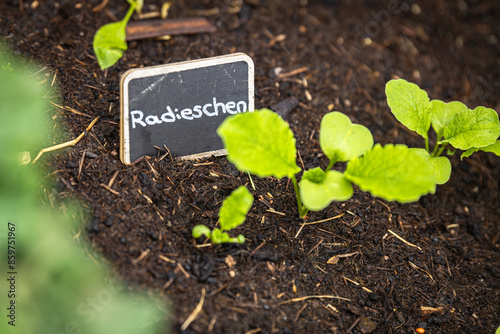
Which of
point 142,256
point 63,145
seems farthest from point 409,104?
point 63,145

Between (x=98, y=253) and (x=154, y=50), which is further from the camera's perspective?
(x=154, y=50)

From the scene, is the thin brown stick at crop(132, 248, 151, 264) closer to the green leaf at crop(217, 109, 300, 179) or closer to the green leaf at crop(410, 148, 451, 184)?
the green leaf at crop(217, 109, 300, 179)

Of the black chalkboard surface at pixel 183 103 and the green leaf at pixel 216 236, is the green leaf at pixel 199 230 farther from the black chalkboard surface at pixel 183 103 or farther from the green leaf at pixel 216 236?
the black chalkboard surface at pixel 183 103

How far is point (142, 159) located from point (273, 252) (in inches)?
18.3

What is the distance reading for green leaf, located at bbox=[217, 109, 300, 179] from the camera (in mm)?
1099

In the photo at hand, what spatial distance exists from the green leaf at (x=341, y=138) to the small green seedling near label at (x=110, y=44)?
0.74 metres

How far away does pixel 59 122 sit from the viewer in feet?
4.37

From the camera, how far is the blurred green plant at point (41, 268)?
1.02 m

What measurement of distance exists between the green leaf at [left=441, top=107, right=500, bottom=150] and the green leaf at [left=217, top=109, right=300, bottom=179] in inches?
22.3

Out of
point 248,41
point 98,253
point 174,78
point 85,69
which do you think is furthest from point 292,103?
point 98,253

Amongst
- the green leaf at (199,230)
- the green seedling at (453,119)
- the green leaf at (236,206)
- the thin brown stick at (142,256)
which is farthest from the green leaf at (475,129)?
the thin brown stick at (142,256)

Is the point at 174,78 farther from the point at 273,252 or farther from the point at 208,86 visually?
the point at 273,252

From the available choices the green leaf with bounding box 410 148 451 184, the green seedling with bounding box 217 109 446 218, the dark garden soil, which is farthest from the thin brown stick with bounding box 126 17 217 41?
the green leaf with bounding box 410 148 451 184

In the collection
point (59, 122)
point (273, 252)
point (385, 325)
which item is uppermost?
point (59, 122)
